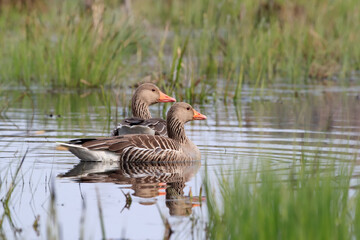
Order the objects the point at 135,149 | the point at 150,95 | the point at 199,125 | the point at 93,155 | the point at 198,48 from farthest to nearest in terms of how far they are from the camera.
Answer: the point at 198,48 → the point at 199,125 → the point at 150,95 → the point at 135,149 → the point at 93,155

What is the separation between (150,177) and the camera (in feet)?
31.1

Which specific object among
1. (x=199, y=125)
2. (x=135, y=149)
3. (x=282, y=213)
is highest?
(x=199, y=125)

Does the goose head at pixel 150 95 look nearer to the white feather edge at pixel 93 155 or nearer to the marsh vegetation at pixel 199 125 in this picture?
the marsh vegetation at pixel 199 125

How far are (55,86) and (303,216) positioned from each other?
14.0 meters

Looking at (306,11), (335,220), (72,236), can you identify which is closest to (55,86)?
(306,11)

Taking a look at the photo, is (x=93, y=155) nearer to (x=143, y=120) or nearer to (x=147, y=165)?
(x=147, y=165)

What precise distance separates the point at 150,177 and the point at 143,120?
224 centimetres

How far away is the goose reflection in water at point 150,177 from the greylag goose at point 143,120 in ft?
2.72

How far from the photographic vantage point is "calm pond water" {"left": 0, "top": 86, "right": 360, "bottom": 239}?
7.05 m

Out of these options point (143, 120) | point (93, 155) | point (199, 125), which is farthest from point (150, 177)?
point (199, 125)

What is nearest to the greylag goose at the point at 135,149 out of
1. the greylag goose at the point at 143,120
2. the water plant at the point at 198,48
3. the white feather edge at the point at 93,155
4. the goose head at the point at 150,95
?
the white feather edge at the point at 93,155

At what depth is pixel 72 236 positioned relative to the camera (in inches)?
259

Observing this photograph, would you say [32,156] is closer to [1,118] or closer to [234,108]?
[1,118]

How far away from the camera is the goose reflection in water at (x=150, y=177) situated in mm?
7875
